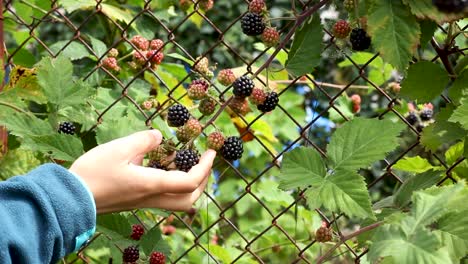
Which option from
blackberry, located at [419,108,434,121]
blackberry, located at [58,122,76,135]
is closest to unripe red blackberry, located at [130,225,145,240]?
blackberry, located at [58,122,76,135]

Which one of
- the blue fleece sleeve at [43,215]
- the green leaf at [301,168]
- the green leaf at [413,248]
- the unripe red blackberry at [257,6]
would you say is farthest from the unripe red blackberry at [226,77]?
the green leaf at [413,248]

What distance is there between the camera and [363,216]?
5.07 ft

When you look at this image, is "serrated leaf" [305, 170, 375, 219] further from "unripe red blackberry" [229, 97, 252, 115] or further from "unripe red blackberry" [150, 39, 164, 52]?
"unripe red blackberry" [150, 39, 164, 52]

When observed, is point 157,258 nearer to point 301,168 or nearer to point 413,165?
point 301,168

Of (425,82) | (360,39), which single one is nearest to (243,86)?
(360,39)

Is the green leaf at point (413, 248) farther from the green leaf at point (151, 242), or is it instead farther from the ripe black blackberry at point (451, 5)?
the green leaf at point (151, 242)

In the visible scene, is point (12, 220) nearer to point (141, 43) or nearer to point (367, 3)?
point (367, 3)

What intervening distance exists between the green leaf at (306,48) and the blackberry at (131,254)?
0.54m

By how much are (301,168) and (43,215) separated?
0.49 metres

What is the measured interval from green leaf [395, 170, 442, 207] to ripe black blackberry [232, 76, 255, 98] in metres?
0.35

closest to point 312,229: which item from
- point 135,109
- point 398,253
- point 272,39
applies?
point 135,109

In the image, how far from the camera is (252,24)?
1.73 m

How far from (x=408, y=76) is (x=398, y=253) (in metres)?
0.51

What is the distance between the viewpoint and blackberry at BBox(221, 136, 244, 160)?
1740 mm
